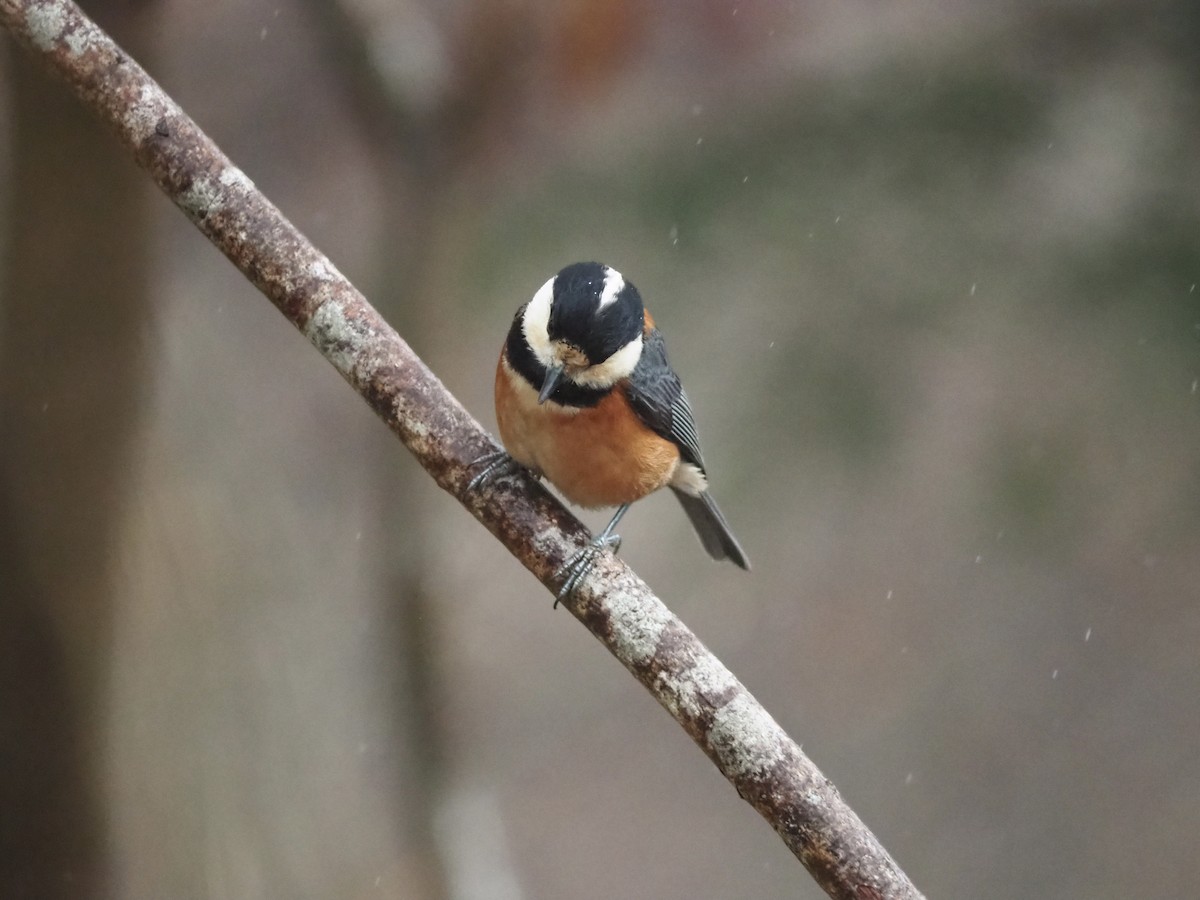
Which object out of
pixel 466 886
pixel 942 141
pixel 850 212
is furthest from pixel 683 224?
pixel 466 886

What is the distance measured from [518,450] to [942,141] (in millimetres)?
2087

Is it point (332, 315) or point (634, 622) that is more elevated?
point (332, 315)

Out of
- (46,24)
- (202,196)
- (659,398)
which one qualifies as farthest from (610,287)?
(46,24)

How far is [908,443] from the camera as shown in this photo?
14.6ft

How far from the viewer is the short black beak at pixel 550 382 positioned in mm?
2099

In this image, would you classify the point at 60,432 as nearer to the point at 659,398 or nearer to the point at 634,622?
the point at 659,398

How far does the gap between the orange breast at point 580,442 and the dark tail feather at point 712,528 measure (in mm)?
473

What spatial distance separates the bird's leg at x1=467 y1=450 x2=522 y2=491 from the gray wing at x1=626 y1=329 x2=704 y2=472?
0.92ft

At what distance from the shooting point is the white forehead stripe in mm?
2141

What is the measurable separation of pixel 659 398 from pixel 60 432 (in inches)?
56.6

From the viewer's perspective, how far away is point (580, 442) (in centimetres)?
228

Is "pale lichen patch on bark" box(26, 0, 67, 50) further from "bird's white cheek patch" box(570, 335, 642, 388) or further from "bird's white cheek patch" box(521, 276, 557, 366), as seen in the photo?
"bird's white cheek patch" box(570, 335, 642, 388)

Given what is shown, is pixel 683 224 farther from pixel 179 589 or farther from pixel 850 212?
pixel 179 589

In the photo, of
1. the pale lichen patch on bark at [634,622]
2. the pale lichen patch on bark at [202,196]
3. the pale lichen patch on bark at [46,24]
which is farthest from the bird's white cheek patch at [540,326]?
the pale lichen patch on bark at [46,24]
